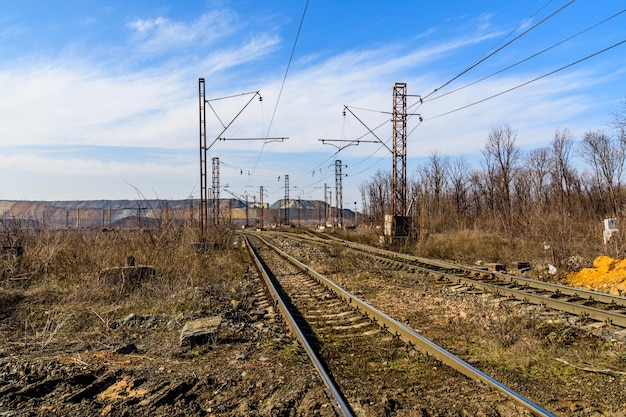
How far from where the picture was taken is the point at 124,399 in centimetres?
480

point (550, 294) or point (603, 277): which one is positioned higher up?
point (603, 277)

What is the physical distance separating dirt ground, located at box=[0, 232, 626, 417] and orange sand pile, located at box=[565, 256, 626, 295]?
3.71m

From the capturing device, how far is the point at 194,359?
248 inches

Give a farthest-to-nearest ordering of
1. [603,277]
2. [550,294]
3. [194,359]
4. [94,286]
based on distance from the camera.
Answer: [603,277] < [94,286] < [550,294] < [194,359]

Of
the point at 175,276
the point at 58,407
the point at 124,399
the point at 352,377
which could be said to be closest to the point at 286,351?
the point at 352,377

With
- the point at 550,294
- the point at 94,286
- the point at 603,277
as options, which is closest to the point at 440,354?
the point at 550,294

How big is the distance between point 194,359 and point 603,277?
10.7m

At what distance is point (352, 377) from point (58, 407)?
3086 mm

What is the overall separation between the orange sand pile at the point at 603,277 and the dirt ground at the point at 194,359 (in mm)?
3711

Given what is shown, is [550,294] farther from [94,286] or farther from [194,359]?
[94,286]

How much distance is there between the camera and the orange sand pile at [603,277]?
37.1ft

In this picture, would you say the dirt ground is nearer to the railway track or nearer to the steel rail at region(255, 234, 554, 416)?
the steel rail at region(255, 234, 554, 416)

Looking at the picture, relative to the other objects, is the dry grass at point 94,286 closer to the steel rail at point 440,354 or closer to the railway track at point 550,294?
the steel rail at point 440,354

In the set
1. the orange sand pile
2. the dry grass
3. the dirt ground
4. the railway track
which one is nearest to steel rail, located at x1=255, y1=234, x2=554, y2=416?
the dirt ground
